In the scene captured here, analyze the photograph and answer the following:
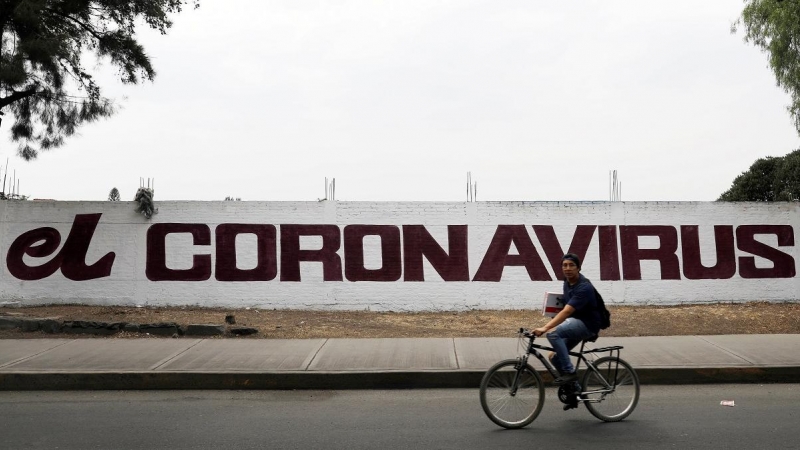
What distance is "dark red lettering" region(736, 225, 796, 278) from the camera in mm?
15156

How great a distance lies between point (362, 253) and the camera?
49.1ft

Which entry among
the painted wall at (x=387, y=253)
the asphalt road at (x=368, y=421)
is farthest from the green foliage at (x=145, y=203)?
the asphalt road at (x=368, y=421)

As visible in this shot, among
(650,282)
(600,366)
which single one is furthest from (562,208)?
(600,366)

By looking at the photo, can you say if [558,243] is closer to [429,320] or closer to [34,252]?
[429,320]

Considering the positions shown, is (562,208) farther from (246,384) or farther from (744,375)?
(246,384)

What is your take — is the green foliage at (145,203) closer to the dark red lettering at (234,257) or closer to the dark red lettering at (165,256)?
the dark red lettering at (165,256)

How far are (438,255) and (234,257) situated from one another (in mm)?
4262

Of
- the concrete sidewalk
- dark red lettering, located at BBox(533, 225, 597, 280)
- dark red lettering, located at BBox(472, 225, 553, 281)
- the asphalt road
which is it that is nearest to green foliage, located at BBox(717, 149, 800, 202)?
dark red lettering, located at BBox(533, 225, 597, 280)

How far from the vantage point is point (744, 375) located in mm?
8516

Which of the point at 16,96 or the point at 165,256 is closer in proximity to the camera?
the point at 16,96

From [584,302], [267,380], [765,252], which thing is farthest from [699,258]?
[267,380]

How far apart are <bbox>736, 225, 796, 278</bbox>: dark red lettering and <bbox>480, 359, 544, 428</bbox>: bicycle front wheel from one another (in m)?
10.5

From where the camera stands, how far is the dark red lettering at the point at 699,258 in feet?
49.5

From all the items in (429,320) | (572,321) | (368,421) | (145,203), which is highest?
(145,203)
